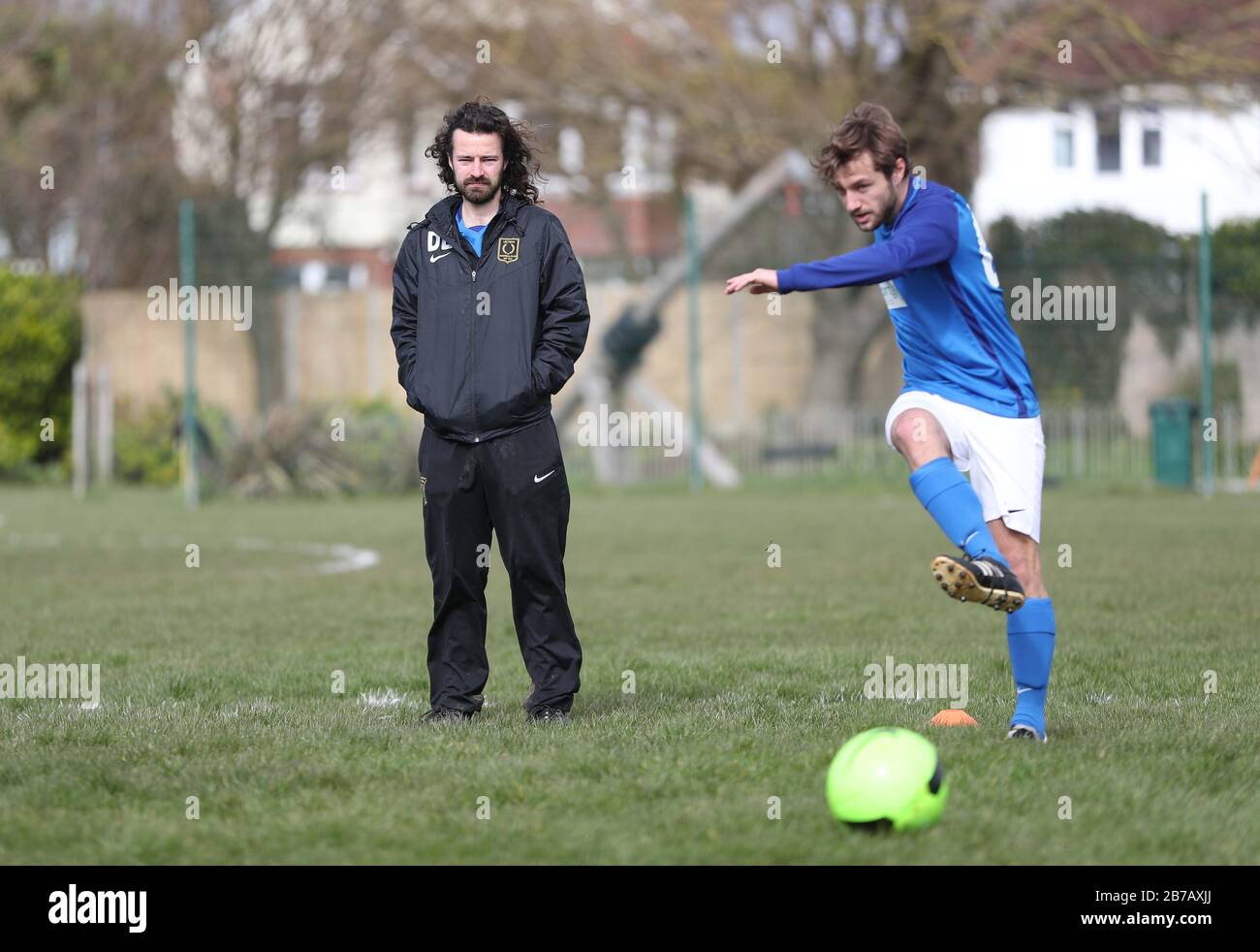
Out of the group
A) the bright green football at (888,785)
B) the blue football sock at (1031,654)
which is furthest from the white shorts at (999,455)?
the bright green football at (888,785)

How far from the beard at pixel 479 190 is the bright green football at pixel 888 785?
259 cm

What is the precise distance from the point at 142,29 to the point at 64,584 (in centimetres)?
1764

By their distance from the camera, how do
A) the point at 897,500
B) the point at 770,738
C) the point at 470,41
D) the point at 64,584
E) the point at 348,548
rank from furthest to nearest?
1. the point at 470,41
2. the point at 897,500
3. the point at 348,548
4. the point at 64,584
5. the point at 770,738

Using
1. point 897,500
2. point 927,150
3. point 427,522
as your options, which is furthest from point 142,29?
point 427,522

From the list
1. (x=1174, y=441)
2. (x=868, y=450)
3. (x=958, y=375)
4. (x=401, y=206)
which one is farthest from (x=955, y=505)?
(x=401, y=206)

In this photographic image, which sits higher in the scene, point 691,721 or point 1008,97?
point 1008,97

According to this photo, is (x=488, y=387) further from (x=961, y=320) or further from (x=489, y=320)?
(x=961, y=320)

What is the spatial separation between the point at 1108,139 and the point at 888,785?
24.0m

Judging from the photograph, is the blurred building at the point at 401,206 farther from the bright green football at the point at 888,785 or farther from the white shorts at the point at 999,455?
the bright green football at the point at 888,785

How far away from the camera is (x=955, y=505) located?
5547 mm

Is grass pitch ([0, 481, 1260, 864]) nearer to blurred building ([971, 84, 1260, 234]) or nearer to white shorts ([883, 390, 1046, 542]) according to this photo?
white shorts ([883, 390, 1046, 542])

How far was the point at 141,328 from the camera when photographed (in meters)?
24.7
